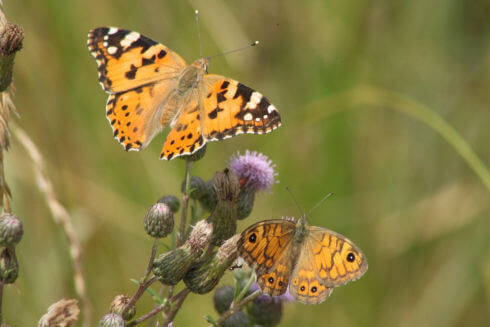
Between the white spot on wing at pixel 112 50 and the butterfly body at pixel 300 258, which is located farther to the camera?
the white spot on wing at pixel 112 50

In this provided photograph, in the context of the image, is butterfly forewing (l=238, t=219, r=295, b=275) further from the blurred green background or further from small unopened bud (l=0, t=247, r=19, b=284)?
the blurred green background

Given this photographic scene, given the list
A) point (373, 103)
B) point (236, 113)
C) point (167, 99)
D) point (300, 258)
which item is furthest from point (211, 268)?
point (373, 103)

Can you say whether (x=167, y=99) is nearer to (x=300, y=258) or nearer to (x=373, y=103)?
(x=300, y=258)

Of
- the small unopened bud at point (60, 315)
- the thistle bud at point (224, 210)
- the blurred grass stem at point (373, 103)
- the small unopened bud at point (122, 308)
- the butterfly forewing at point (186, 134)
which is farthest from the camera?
the blurred grass stem at point (373, 103)

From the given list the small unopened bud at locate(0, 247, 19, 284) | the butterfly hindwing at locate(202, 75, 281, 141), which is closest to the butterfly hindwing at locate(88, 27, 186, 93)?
the butterfly hindwing at locate(202, 75, 281, 141)

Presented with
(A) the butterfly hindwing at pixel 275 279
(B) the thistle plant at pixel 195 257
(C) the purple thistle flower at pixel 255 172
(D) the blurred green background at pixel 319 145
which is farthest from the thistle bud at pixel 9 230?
(D) the blurred green background at pixel 319 145

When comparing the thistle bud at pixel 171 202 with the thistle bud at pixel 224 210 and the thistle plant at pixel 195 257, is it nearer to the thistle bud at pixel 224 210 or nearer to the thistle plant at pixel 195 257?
the thistle plant at pixel 195 257

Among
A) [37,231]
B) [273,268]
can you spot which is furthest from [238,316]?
[37,231]
